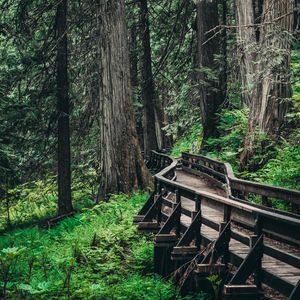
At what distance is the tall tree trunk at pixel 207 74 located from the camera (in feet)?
77.0

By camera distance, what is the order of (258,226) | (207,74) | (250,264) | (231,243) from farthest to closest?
(207,74)
(231,243)
(258,226)
(250,264)

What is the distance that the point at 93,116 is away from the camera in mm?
20281

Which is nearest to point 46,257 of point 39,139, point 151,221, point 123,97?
point 151,221

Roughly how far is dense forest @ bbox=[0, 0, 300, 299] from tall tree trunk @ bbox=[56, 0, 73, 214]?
0.12 feet

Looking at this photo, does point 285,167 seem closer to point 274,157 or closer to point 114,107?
point 274,157

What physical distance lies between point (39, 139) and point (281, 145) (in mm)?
9051

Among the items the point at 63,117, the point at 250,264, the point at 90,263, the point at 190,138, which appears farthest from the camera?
the point at 190,138

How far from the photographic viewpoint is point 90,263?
1090 cm

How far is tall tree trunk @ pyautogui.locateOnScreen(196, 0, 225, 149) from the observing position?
23469 mm

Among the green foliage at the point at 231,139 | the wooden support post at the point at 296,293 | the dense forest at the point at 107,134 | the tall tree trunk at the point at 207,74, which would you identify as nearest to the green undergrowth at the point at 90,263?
the dense forest at the point at 107,134

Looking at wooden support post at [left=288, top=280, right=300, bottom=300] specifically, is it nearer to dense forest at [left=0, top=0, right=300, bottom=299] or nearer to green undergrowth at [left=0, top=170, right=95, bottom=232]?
dense forest at [left=0, top=0, right=300, bottom=299]

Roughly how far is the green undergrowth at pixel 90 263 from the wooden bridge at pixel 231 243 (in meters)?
0.52

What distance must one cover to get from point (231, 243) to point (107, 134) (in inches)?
375

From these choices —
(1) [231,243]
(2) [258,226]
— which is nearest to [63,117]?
(1) [231,243]
